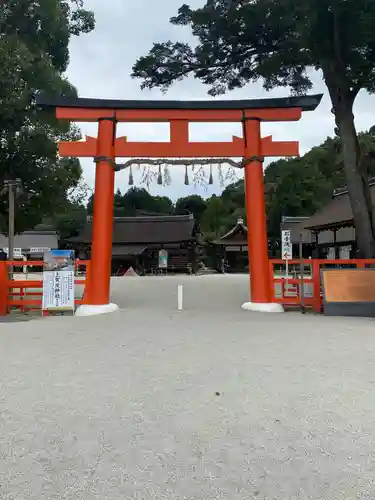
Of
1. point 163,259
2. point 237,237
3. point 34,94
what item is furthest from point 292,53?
point 237,237

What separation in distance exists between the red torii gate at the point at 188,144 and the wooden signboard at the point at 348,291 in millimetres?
1368

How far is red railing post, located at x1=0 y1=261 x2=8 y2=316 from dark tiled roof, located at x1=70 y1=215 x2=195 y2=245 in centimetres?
2531

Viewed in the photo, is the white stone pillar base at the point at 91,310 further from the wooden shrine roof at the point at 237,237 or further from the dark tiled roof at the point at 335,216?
the wooden shrine roof at the point at 237,237

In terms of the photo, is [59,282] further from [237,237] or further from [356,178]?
[237,237]

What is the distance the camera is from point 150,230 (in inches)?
1505

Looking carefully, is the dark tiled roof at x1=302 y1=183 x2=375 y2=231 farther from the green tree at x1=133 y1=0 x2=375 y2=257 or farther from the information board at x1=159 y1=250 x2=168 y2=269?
the information board at x1=159 y1=250 x2=168 y2=269

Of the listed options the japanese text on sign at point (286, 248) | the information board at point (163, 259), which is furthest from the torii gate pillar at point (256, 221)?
the information board at point (163, 259)

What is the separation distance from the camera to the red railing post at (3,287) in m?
10.6

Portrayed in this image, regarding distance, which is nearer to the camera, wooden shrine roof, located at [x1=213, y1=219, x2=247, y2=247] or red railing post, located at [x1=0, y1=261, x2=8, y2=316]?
red railing post, located at [x1=0, y1=261, x2=8, y2=316]

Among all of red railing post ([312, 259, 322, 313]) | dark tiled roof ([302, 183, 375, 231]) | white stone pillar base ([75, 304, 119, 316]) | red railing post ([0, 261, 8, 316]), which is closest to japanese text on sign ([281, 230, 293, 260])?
red railing post ([312, 259, 322, 313])

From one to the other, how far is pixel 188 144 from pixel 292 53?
132 inches

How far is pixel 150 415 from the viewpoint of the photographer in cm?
348

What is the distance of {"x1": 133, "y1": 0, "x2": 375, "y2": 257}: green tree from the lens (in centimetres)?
1011

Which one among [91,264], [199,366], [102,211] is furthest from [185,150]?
[199,366]
